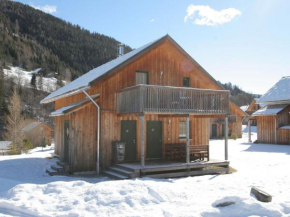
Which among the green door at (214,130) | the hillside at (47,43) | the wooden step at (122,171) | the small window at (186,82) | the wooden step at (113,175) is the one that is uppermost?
the hillside at (47,43)

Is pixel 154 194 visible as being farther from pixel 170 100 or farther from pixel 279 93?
pixel 279 93

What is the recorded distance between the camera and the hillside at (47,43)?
140m

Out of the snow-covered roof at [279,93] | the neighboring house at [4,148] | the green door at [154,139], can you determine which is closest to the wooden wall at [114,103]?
the green door at [154,139]

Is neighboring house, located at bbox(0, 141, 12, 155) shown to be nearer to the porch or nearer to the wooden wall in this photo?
the wooden wall

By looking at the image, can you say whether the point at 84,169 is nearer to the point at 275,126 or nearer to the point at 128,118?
the point at 128,118

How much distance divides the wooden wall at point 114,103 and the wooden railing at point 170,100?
77 cm

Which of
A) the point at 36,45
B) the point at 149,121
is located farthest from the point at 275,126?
the point at 36,45

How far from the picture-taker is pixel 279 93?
3494 centimetres

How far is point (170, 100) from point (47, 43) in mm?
156647

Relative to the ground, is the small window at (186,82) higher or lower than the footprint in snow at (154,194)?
higher

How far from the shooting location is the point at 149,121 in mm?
17844

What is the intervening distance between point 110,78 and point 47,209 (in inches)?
355

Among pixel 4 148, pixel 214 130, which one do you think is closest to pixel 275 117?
pixel 214 130

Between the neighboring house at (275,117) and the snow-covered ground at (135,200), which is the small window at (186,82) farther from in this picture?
the neighboring house at (275,117)
